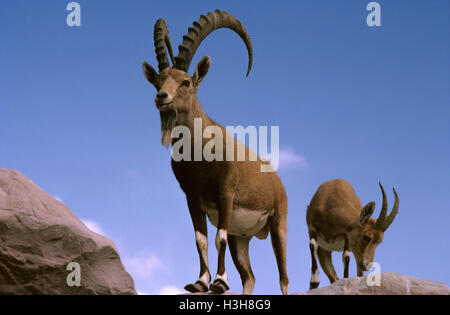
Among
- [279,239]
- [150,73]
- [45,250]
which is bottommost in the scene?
[45,250]

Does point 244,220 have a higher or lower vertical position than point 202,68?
lower

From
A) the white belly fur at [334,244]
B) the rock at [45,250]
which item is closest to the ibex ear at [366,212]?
the white belly fur at [334,244]

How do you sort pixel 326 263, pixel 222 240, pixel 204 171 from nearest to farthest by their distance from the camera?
pixel 222 240
pixel 204 171
pixel 326 263

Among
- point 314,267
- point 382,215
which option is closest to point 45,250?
point 314,267

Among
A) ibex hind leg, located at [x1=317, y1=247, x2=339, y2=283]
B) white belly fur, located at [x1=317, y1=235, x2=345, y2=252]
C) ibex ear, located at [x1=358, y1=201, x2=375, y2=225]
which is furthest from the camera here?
ibex hind leg, located at [x1=317, y1=247, x2=339, y2=283]

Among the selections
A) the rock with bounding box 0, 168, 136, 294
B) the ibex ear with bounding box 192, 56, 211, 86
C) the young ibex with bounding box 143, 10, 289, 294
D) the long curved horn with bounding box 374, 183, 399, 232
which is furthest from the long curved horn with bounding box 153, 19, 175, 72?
the long curved horn with bounding box 374, 183, 399, 232

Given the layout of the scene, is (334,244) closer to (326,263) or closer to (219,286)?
(326,263)

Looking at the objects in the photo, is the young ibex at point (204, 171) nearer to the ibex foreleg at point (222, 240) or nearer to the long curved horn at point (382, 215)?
the ibex foreleg at point (222, 240)

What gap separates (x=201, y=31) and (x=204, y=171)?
6.04 ft

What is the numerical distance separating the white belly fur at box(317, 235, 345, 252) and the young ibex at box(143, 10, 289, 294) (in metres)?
2.37

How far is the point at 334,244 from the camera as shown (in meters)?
9.93

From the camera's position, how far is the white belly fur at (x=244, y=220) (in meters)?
7.22

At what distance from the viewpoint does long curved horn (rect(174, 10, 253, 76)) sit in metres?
6.98

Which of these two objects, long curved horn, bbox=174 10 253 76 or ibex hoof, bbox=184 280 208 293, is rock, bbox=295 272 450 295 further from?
long curved horn, bbox=174 10 253 76
